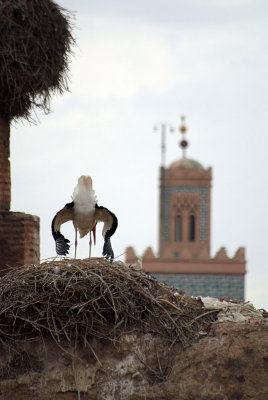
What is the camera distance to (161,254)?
43.5 meters

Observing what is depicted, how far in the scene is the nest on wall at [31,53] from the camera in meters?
11.5

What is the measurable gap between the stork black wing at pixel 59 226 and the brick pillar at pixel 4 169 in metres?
0.64

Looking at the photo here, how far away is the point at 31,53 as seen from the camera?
1166cm

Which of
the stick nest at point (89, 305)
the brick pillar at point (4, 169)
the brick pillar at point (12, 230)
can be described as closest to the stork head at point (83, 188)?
the brick pillar at point (12, 230)

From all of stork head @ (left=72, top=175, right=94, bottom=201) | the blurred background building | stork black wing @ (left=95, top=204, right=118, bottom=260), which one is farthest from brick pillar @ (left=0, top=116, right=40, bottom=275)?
the blurred background building

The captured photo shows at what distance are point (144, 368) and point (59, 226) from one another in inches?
92.6

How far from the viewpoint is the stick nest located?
9367 millimetres

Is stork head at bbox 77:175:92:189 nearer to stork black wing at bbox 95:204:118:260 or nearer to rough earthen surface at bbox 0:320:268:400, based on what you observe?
stork black wing at bbox 95:204:118:260

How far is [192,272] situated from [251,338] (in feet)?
107

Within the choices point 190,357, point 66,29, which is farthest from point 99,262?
point 66,29

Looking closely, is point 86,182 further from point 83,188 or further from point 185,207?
point 185,207

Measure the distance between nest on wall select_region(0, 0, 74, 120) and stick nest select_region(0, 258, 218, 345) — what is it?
2.60 metres

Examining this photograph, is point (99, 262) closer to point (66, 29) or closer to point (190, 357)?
point (190, 357)

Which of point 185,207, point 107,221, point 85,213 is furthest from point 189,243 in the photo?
point 85,213
